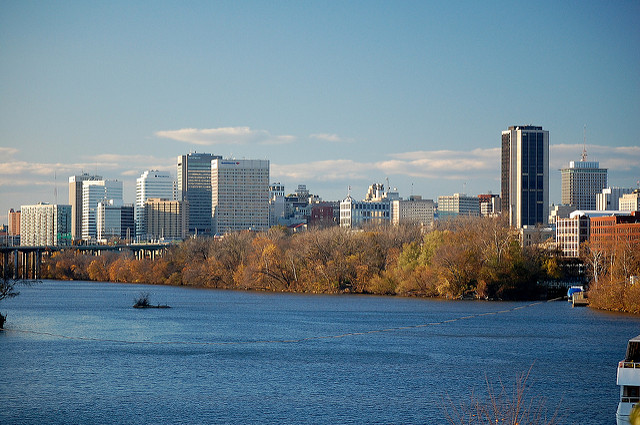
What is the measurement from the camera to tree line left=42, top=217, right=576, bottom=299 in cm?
10238

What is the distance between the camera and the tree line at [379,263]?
102 metres

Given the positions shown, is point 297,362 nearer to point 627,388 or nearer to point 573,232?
point 627,388

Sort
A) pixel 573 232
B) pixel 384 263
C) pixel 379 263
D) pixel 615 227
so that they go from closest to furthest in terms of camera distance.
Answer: pixel 379 263 < pixel 384 263 < pixel 615 227 < pixel 573 232

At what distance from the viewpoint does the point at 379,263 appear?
378 ft

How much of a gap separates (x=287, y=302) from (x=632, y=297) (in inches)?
1372

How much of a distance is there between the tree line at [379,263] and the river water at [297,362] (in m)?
14.1

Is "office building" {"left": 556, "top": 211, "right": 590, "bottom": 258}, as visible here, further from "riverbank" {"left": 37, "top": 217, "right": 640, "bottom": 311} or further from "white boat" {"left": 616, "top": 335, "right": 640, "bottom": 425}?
"white boat" {"left": 616, "top": 335, "right": 640, "bottom": 425}

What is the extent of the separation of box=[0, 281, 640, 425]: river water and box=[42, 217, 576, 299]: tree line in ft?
46.2

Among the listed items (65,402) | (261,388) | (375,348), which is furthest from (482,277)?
(65,402)

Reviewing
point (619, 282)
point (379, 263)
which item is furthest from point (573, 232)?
point (619, 282)

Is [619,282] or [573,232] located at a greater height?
[573,232]

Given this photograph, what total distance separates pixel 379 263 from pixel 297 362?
62697 mm

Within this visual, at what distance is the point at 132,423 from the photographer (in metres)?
37.5

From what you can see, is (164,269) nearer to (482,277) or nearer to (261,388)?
(482,277)
